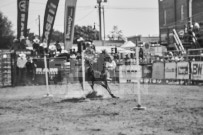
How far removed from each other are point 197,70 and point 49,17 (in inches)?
391

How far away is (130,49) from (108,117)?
2719 cm

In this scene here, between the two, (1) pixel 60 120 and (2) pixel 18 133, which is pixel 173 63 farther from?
(2) pixel 18 133

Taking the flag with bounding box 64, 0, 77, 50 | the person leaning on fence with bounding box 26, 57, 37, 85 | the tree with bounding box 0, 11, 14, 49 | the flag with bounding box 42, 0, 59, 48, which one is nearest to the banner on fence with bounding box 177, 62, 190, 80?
the flag with bounding box 64, 0, 77, 50

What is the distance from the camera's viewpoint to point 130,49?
34.8 meters

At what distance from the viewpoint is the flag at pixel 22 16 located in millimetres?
20500

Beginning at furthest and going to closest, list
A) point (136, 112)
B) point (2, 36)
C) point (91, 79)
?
1. point (2, 36)
2. point (91, 79)
3. point (136, 112)

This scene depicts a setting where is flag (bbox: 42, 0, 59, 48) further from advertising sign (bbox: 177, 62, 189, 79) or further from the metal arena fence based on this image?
advertising sign (bbox: 177, 62, 189, 79)

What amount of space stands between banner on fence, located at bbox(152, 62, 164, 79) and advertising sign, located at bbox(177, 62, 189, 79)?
1.51m

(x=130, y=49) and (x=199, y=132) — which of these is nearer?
(x=199, y=132)

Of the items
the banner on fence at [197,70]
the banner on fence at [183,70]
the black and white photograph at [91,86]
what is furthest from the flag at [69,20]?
the banner on fence at [197,70]

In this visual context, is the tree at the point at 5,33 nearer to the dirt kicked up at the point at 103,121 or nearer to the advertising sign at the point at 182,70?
the advertising sign at the point at 182,70

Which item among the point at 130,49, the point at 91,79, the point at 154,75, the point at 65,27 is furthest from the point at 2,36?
the point at 91,79

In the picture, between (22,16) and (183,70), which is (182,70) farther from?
(22,16)

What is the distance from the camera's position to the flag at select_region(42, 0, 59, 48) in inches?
843
